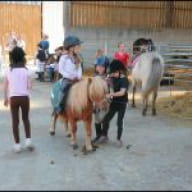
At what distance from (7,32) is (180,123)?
20242 mm

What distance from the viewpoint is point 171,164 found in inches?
301

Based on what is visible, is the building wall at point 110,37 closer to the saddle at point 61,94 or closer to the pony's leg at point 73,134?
the saddle at point 61,94

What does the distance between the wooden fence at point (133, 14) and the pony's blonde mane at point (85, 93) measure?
14849 millimetres

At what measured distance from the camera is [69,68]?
8.75 metres

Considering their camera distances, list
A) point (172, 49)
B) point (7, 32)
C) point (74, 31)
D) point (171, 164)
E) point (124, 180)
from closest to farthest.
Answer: point (124, 180) → point (171, 164) → point (172, 49) → point (74, 31) → point (7, 32)

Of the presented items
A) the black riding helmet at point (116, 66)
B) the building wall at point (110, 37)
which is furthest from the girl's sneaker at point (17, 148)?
the building wall at point (110, 37)

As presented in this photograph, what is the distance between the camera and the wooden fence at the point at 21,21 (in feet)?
96.7

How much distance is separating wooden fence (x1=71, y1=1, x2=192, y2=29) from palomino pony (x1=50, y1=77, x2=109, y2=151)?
14.8 metres

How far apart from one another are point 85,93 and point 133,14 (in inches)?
656

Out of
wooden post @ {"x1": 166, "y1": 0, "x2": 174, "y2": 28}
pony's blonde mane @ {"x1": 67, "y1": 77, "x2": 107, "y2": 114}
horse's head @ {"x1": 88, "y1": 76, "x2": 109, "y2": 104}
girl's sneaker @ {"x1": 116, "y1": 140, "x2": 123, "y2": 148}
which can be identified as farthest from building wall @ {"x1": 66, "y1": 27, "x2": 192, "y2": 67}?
horse's head @ {"x1": 88, "y1": 76, "x2": 109, "y2": 104}

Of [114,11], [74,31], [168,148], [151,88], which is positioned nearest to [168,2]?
[114,11]

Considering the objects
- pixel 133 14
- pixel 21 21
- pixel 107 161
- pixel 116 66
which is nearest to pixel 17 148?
pixel 107 161

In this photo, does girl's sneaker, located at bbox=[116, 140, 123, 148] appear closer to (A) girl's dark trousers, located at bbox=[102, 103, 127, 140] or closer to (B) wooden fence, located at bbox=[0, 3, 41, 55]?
(A) girl's dark trousers, located at bbox=[102, 103, 127, 140]

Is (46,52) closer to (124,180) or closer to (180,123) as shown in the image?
(180,123)
